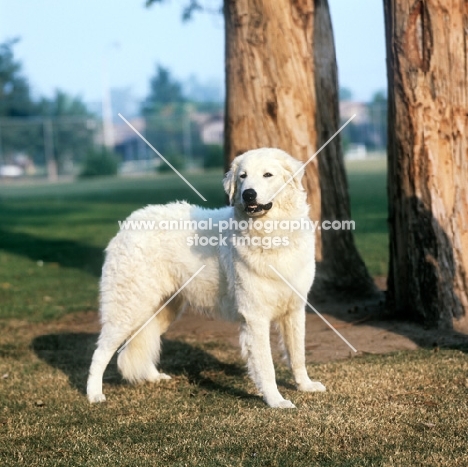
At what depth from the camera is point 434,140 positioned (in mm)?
7914

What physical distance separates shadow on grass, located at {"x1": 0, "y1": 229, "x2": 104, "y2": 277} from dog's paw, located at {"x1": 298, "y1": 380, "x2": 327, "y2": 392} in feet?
26.6

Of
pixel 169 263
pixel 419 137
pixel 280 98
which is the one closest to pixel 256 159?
pixel 169 263

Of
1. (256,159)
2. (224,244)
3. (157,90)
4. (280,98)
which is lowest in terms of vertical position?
(224,244)

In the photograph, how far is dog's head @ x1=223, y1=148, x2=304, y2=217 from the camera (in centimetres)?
587

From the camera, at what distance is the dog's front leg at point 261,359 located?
6.07 meters

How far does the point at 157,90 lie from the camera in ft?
349

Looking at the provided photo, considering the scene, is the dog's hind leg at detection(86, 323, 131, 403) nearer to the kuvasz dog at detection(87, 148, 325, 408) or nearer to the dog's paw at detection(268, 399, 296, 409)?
the kuvasz dog at detection(87, 148, 325, 408)

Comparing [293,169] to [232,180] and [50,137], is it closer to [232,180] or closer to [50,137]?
[232,180]

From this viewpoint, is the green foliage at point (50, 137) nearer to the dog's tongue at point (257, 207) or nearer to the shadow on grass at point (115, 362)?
the shadow on grass at point (115, 362)

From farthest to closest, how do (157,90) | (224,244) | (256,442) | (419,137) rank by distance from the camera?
(157,90) → (419,137) → (224,244) → (256,442)

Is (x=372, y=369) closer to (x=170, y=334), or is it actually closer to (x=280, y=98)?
(x=170, y=334)

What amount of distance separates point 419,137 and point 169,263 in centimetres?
285

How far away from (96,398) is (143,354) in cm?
60

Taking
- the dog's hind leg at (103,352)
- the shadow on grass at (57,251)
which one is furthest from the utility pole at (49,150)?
the dog's hind leg at (103,352)
